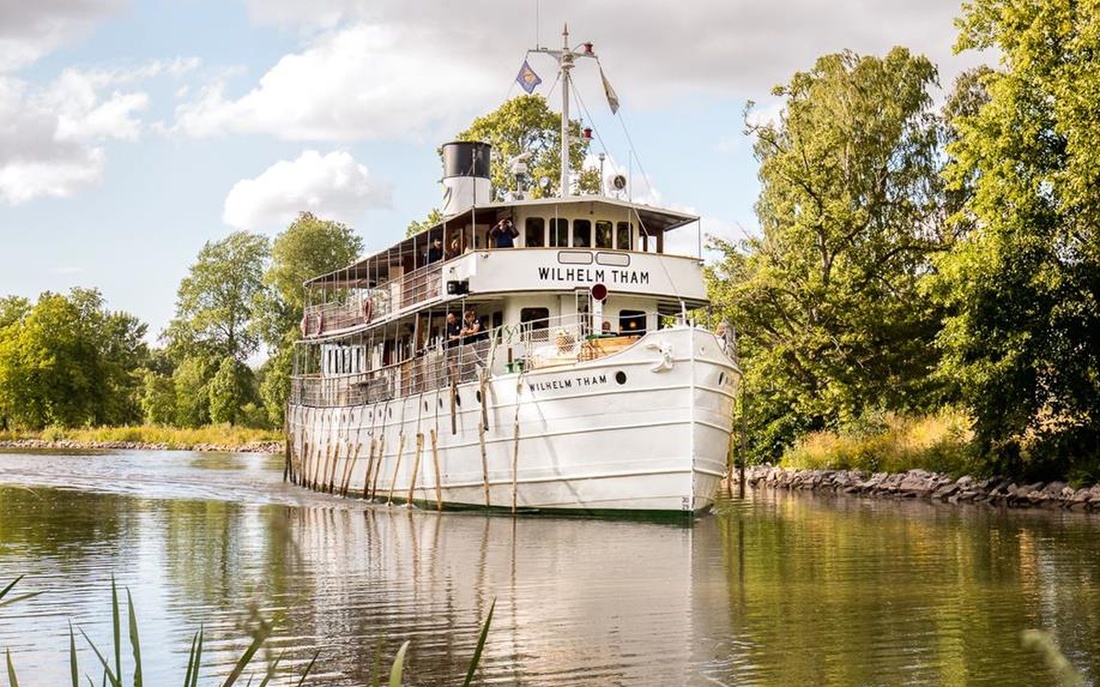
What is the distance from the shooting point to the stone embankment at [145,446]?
7738 cm

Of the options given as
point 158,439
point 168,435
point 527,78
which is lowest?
point 158,439

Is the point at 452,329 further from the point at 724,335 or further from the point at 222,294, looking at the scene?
the point at 222,294

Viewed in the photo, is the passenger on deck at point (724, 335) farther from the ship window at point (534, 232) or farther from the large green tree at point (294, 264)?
the large green tree at point (294, 264)

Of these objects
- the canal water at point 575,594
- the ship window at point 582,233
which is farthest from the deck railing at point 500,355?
the canal water at point 575,594

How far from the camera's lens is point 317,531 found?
2286cm

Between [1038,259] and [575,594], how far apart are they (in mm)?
18297

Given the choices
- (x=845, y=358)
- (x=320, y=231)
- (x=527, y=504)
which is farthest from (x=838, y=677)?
(x=320, y=231)

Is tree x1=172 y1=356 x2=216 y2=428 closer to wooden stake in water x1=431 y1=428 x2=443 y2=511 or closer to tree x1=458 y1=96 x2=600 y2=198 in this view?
tree x1=458 y1=96 x2=600 y2=198

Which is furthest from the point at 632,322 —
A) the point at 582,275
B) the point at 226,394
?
the point at 226,394

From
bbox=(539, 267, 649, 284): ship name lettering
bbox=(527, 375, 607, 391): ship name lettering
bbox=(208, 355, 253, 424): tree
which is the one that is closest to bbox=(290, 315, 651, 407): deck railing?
bbox=(527, 375, 607, 391): ship name lettering

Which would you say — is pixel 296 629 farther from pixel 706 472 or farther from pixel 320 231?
pixel 320 231

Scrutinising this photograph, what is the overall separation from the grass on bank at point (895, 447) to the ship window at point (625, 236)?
984 cm

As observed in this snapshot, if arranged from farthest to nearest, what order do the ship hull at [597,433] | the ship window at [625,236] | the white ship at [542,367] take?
1. the ship window at [625,236]
2. the white ship at [542,367]
3. the ship hull at [597,433]

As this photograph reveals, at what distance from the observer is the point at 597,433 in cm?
2275
